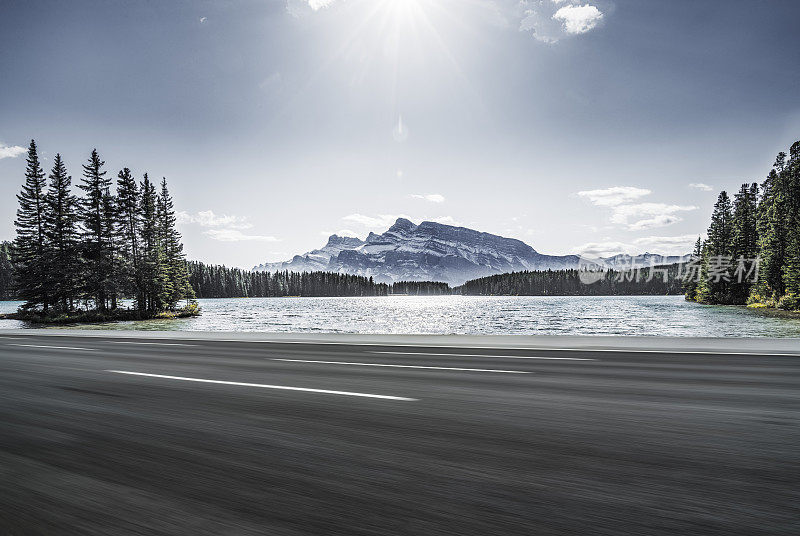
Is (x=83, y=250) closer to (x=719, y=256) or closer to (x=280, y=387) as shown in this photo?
(x=280, y=387)

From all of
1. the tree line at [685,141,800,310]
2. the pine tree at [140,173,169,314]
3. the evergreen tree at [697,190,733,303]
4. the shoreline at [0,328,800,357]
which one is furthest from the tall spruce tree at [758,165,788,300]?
the pine tree at [140,173,169,314]

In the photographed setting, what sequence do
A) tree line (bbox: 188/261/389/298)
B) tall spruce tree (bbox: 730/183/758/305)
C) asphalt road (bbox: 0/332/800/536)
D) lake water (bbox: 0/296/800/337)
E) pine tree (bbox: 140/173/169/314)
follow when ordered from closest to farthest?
asphalt road (bbox: 0/332/800/536) → lake water (bbox: 0/296/800/337) → pine tree (bbox: 140/173/169/314) → tall spruce tree (bbox: 730/183/758/305) → tree line (bbox: 188/261/389/298)

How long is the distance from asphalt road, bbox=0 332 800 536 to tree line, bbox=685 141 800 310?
55931mm

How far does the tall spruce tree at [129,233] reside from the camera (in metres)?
51.8

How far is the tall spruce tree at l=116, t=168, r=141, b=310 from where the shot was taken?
51.8m

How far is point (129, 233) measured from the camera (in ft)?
175

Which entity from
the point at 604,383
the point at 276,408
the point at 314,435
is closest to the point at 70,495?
the point at 314,435

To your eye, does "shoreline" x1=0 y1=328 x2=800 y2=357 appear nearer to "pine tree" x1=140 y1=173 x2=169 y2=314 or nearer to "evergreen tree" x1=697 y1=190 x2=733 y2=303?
"pine tree" x1=140 y1=173 x2=169 y2=314

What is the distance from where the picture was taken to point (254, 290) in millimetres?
177250

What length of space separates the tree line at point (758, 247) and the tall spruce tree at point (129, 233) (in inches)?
2962

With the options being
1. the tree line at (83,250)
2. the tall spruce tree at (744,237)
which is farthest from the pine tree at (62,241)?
the tall spruce tree at (744,237)

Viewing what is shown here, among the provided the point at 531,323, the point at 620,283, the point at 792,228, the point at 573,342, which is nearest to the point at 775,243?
the point at 792,228

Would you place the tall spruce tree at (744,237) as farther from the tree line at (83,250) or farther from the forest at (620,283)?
the forest at (620,283)

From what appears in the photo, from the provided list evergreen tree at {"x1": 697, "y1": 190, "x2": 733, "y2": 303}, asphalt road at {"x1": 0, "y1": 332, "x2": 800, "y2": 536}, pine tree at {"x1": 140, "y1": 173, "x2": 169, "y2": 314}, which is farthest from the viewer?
→ evergreen tree at {"x1": 697, "y1": 190, "x2": 733, "y2": 303}
